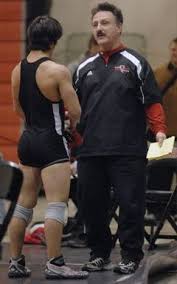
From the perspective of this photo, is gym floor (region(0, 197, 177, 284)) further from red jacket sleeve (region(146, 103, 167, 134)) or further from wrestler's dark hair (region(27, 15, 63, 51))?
wrestler's dark hair (region(27, 15, 63, 51))

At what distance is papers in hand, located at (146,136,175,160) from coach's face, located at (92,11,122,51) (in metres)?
0.81

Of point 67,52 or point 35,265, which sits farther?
point 67,52

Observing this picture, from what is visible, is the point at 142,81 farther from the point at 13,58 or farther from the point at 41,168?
the point at 13,58

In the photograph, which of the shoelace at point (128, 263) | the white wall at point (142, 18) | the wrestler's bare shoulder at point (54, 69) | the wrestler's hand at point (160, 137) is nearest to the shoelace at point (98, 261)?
the shoelace at point (128, 263)

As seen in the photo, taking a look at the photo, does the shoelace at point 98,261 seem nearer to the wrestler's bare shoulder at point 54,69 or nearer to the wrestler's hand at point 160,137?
the wrestler's hand at point 160,137

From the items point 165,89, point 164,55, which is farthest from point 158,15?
point 165,89

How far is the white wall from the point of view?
484 inches

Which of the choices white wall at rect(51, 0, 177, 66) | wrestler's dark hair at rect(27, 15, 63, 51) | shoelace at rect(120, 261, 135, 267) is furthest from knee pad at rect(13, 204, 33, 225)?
white wall at rect(51, 0, 177, 66)

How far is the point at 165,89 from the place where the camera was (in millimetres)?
11273

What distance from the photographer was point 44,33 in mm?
7176

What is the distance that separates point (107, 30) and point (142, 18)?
5237 mm

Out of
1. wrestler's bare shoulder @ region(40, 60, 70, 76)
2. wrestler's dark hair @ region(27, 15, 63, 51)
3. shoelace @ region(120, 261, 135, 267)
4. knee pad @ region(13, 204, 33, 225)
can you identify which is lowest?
shoelace @ region(120, 261, 135, 267)

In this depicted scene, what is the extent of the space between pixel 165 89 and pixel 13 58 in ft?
7.03

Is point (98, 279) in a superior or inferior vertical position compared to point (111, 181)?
inferior
